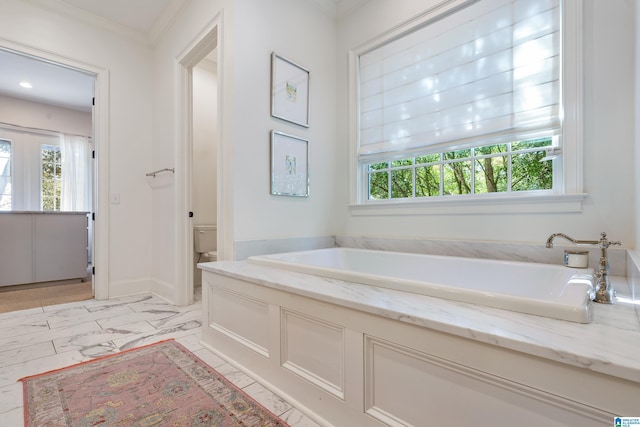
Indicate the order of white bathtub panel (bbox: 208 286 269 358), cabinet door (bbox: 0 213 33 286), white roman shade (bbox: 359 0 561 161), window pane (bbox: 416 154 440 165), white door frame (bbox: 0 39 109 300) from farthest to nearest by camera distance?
cabinet door (bbox: 0 213 33 286)
white door frame (bbox: 0 39 109 300)
window pane (bbox: 416 154 440 165)
white roman shade (bbox: 359 0 561 161)
white bathtub panel (bbox: 208 286 269 358)

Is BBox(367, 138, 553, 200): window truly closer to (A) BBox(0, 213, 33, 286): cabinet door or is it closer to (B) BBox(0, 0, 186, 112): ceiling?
(B) BBox(0, 0, 186, 112): ceiling

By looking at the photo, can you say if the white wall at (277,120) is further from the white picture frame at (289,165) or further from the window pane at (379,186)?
the window pane at (379,186)

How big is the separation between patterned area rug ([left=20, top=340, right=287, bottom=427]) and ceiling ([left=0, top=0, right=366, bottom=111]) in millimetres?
2799

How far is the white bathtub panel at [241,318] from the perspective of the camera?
4.78 ft

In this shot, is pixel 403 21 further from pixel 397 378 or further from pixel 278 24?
pixel 397 378

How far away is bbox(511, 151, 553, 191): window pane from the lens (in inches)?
77.4

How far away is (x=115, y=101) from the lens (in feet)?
9.84

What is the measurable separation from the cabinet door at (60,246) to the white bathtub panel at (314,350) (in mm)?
3870

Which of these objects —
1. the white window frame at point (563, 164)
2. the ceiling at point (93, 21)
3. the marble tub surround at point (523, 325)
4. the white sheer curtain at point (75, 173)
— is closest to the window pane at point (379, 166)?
the white window frame at point (563, 164)

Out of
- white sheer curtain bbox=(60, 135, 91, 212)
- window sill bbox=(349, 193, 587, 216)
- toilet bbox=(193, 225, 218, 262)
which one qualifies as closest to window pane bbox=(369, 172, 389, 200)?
window sill bbox=(349, 193, 587, 216)

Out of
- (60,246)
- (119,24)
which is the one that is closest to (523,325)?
(119,24)

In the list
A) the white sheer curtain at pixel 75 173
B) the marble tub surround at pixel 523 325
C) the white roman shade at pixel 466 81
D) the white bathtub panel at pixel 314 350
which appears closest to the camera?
the marble tub surround at pixel 523 325

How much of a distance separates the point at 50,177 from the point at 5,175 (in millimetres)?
510

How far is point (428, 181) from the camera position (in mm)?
2420
